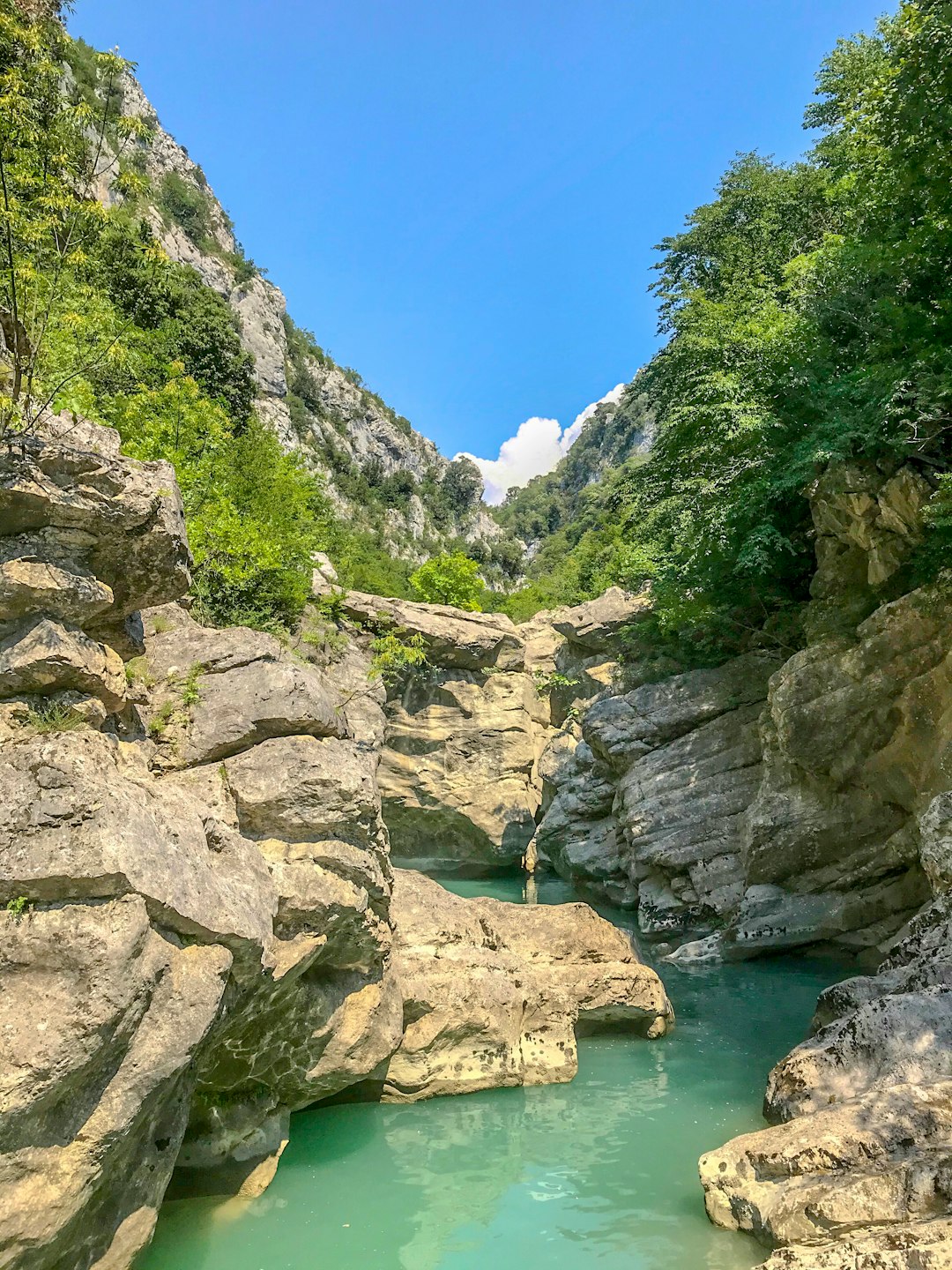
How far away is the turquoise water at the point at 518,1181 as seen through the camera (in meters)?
5.80

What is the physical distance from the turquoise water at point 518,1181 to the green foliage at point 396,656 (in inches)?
396

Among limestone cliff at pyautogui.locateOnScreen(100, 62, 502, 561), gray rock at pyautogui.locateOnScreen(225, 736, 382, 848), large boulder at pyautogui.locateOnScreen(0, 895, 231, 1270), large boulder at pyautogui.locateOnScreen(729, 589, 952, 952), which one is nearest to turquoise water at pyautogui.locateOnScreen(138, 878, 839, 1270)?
large boulder at pyautogui.locateOnScreen(0, 895, 231, 1270)

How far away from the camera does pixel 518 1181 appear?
7.05m

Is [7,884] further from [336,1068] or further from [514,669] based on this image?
[514,669]

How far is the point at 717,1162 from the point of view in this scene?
6219 millimetres

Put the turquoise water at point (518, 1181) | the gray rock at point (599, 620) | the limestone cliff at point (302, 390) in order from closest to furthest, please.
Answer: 1. the turquoise water at point (518, 1181)
2. the gray rock at point (599, 620)
3. the limestone cliff at point (302, 390)

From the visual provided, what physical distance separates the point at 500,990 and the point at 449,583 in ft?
80.2

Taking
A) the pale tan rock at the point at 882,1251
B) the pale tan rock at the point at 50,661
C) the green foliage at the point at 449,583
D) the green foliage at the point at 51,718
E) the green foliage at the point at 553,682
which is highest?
the green foliage at the point at 449,583

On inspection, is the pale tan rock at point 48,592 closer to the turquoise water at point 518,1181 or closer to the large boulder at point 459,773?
the turquoise water at point 518,1181

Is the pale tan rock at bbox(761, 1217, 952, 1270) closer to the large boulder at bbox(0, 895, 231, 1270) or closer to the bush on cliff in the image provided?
the large boulder at bbox(0, 895, 231, 1270)

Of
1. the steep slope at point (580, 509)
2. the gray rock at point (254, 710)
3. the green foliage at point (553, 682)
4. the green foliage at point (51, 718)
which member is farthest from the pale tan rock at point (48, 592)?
the green foliage at point (553, 682)

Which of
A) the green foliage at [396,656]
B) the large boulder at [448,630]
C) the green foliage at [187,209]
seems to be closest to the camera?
the green foliage at [396,656]

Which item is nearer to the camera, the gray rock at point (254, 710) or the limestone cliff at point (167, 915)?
the limestone cliff at point (167, 915)

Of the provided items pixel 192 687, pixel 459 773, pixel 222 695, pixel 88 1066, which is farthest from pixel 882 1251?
pixel 459 773
